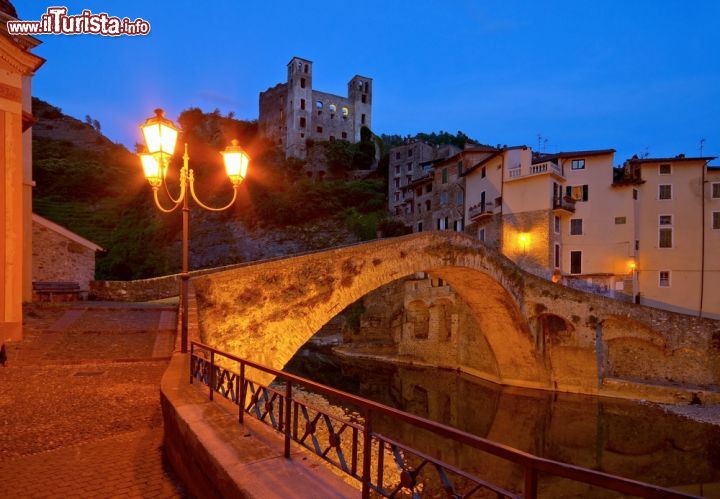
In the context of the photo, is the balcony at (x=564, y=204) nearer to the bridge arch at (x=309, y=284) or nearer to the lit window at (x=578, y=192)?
the lit window at (x=578, y=192)

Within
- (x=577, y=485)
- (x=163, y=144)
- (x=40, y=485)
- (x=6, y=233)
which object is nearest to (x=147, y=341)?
(x=6, y=233)

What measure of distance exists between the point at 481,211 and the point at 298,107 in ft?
105

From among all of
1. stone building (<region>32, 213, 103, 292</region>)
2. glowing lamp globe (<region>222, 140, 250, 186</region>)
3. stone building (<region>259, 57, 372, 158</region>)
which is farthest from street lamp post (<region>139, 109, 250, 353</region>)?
stone building (<region>259, 57, 372, 158</region>)

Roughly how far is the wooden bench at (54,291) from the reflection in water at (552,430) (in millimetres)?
10326

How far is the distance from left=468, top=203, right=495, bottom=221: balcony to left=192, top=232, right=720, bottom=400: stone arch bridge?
8604mm

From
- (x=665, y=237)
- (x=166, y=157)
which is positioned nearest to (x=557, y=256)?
(x=665, y=237)

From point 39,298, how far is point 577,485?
16.0 meters

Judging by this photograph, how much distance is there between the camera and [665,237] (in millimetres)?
24469

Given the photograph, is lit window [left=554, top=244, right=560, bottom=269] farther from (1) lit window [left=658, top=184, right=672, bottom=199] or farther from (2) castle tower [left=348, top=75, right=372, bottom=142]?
(2) castle tower [left=348, top=75, right=372, bottom=142]

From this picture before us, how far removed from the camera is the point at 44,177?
141ft

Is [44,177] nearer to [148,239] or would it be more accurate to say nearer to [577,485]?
[148,239]

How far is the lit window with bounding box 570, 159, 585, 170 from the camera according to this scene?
2579 centimetres

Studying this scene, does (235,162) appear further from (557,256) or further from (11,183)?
(557,256)

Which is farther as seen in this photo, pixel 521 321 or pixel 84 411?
pixel 521 321
